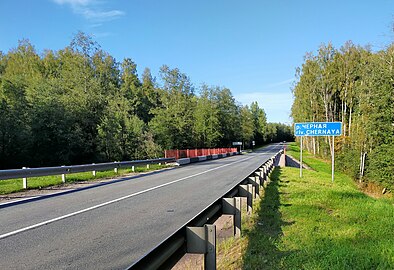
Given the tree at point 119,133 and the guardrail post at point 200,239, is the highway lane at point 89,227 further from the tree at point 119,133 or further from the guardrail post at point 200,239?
the tree at point 119,133

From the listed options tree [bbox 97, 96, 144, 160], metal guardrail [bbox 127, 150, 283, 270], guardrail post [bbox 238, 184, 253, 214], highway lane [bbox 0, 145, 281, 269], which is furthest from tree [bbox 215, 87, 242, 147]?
metal guardrail [bbox 127, 150, 283, 270]

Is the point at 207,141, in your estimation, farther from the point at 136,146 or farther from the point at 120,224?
the point at 120,224

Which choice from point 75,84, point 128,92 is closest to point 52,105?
point 75,84

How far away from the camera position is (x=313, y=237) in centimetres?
641

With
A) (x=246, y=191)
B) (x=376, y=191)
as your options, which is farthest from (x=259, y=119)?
(x=246, y=191)

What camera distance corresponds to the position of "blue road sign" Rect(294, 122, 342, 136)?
74.7 ft

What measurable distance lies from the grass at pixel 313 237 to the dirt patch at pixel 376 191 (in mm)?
13429

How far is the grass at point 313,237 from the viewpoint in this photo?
5.00 metres

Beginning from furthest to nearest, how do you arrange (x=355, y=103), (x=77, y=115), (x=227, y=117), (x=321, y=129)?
(x=227, y=117) < (x=355, y=103) < (x=77, y=115) < (x=321, y=129)

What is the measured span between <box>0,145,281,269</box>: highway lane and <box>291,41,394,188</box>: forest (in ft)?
63.8

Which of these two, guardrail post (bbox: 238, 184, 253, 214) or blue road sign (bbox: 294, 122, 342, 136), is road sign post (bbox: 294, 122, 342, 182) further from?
guardrail post (bbox: 238, 184, 253, 214)

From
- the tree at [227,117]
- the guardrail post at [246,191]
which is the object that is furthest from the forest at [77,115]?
the guardrail post at [246,191]

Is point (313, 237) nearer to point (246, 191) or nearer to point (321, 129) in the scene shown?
point (246, 191)

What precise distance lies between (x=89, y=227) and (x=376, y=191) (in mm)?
23871
